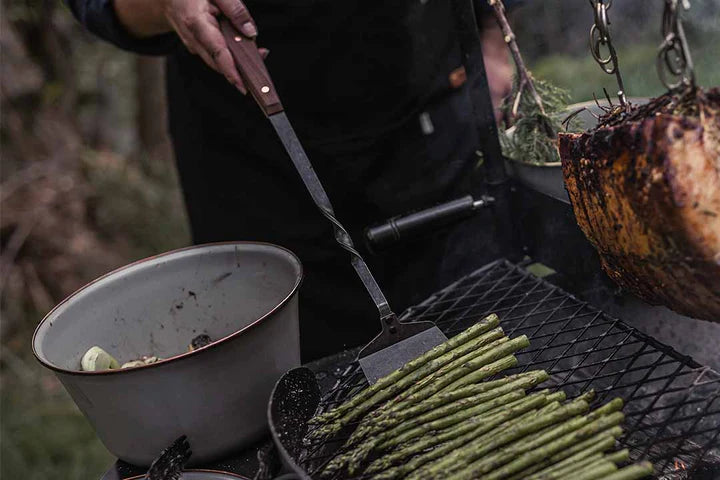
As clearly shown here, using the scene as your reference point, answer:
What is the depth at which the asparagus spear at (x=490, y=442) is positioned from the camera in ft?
5.37

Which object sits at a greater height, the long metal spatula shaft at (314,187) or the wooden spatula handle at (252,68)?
the wooden spatula handle at (252,68)

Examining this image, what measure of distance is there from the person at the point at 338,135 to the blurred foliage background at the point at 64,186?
2.24 meters

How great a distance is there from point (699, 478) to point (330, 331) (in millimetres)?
1998

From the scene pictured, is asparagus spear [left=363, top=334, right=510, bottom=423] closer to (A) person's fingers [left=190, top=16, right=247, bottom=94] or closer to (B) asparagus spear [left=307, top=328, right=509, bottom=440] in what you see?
(B) asparagus spear [left=307, top=328, right=509, bottom=440]

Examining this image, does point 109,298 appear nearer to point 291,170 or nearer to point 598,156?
point 291,170

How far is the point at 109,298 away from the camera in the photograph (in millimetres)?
2299

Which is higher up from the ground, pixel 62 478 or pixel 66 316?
pixel 66 316

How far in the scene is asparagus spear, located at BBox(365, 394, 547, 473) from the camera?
5.62 ft

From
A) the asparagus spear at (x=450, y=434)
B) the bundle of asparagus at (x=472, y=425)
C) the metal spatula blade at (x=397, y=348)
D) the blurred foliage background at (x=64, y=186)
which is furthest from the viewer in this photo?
the blurred foliage background at (x=64, y=186)

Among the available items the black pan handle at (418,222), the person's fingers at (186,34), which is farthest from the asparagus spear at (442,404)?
the person's fingers at (186,34)

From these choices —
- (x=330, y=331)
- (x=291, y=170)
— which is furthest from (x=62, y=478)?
(x=291, y=170)

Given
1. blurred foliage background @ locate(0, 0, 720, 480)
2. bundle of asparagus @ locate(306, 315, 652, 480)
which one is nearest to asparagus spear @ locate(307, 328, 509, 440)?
bundle of asparagus @ locate(306, 315, 652, 480)

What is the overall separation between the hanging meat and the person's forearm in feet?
6.16

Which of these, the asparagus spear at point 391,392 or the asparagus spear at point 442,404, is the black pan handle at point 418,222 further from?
the asparagus spear at point 442,404
